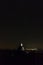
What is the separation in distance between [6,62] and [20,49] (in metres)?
1.01

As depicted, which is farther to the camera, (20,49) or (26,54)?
(20,49)

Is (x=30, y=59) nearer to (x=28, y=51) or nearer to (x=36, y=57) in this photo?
(x=36, y=57)

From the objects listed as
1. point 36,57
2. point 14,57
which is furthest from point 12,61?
point 36,57

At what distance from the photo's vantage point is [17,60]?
629 cm

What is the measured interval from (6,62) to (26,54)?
0.55 metres

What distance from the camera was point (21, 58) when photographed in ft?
20.9

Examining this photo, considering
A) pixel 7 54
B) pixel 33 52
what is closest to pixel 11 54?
pixel 7 54

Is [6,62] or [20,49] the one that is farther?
[20,49]

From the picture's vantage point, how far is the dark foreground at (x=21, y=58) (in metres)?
6.32

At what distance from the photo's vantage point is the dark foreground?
20.7 ft

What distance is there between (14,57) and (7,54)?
0.69 ft

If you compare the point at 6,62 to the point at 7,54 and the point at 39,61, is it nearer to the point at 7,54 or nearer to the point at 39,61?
the point at 7,54

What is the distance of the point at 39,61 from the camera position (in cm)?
638

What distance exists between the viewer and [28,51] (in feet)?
22.5
